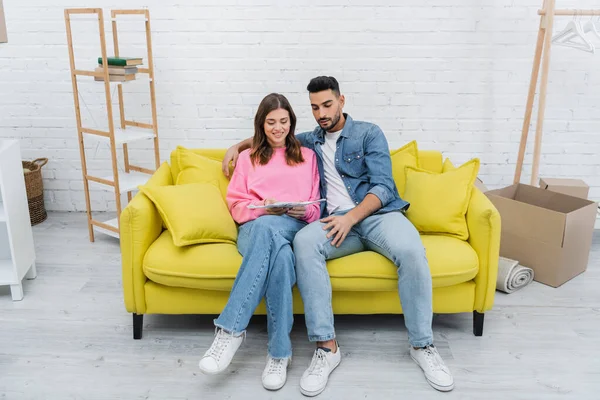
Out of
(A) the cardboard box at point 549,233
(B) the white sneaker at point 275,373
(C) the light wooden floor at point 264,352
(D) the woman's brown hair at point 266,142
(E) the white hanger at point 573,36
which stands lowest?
(C) the light wooden floor at point 264,352

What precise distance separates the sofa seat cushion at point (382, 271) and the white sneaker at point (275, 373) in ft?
1.19

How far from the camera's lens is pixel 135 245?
2.35 meters

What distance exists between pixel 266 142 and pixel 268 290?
73 cm

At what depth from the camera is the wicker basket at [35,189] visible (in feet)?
12.2

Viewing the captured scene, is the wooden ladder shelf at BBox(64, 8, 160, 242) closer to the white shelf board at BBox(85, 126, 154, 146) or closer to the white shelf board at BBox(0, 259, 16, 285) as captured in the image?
the white shelf board at BBox(85, 126, 154, 146)

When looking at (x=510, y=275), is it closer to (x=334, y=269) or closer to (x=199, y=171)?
(x=334, y=269)

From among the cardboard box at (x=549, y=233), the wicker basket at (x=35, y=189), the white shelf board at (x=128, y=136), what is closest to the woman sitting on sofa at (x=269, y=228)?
the white shelf board at (x=128, y=136)

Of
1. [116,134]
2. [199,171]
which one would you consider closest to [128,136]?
[116,134]

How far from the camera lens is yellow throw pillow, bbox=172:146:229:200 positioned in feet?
9.12

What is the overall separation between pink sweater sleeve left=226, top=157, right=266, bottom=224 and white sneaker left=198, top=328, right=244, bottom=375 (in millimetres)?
539

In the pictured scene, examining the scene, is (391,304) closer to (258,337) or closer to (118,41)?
(258,337)

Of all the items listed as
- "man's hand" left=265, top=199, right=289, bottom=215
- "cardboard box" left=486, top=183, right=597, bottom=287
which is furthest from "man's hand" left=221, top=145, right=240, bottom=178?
"cardboard box" left=486, top=183, right=597, bottom=287

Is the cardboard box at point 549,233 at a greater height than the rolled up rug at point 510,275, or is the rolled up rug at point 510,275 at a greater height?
the cardboard box at point 549,233

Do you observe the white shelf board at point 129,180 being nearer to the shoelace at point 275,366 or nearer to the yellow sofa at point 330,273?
the yellow sofa at point 330,273
